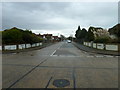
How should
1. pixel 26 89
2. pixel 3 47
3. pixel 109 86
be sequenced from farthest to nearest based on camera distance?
1. pixel 3 47
2. pixel 109 86
3. pixel 26 89

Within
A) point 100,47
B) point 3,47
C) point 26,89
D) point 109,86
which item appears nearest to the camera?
point 26,89

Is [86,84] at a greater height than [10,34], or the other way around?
[10,34]

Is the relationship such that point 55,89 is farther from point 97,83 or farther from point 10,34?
point 10,34

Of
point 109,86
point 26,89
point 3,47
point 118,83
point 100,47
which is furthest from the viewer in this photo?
point 100,47

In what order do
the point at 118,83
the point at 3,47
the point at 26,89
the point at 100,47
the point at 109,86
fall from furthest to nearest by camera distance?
the point at 100,47
the point at 3,47
the point at 118,83
the point at 109,86
the point at 26,89

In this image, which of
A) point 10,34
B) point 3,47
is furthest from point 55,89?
point 10,34

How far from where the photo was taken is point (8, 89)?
185 inches

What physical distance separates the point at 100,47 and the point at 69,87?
22550 millimetres

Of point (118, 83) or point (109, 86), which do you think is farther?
point (118, 83)

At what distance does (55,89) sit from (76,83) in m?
0.99

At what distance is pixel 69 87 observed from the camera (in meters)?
4.94

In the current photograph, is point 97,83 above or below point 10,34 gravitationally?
below

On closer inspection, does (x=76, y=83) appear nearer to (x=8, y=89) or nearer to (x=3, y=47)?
(x=8, y=89)

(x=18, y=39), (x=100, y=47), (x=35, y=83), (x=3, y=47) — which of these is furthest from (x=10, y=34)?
(x=35, y=83)
